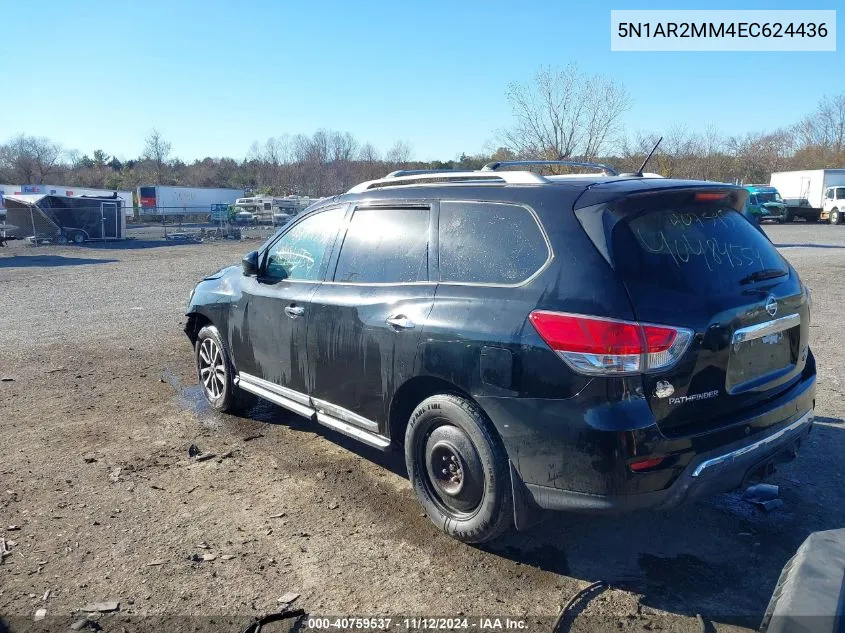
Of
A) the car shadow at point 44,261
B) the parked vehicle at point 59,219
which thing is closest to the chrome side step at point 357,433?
the car shadow at point 44,261

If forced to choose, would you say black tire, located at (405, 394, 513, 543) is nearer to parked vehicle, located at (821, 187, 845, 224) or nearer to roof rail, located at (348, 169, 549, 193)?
roof rail, located at (348, 169, 549, 193)

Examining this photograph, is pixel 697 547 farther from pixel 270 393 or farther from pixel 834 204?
pixel 834 204

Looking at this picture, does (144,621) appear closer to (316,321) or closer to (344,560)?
(344,560)

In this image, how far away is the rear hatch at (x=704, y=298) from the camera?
10.5 feet

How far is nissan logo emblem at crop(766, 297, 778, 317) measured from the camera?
3.58 m

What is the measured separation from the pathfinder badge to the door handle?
1349mm

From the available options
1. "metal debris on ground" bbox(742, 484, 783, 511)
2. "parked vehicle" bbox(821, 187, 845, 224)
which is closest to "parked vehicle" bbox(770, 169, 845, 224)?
"parked vehicle" bbox(821, 187, 845, 224)

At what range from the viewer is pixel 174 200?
6372cm

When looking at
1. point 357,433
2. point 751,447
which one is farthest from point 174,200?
point 751,447

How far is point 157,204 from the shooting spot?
62594 millimetres

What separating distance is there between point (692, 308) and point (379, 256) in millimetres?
1934

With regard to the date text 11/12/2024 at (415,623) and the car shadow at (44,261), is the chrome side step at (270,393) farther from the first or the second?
the car shadow at (44,261)

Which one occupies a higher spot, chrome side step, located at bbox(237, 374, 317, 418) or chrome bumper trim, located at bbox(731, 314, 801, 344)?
chrome bumper trim, located at bbox(731, 314, 801, 344)

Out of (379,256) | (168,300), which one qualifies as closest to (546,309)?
(379,256)
